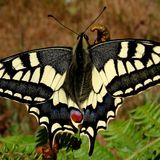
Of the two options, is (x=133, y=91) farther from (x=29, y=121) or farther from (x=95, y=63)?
(x=29, y=121)

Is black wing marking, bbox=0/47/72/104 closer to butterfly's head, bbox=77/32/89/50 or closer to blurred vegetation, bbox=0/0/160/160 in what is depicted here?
butterfly's head, bbox=77/32/89/50

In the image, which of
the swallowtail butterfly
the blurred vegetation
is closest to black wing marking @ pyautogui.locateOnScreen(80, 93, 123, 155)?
the swallowtail butterfly

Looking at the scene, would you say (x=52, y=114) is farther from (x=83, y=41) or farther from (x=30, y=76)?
(x=83, y=41)

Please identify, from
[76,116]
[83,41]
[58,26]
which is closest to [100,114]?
[76,116]

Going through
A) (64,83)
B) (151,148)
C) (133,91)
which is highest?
(64,83)

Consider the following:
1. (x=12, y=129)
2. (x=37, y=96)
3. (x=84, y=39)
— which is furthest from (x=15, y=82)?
(x=12, y=129)

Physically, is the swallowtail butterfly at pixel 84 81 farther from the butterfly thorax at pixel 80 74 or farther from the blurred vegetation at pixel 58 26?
the blurred vegetation at pixel 58 26

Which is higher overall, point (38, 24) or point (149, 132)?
point (38, 24)
